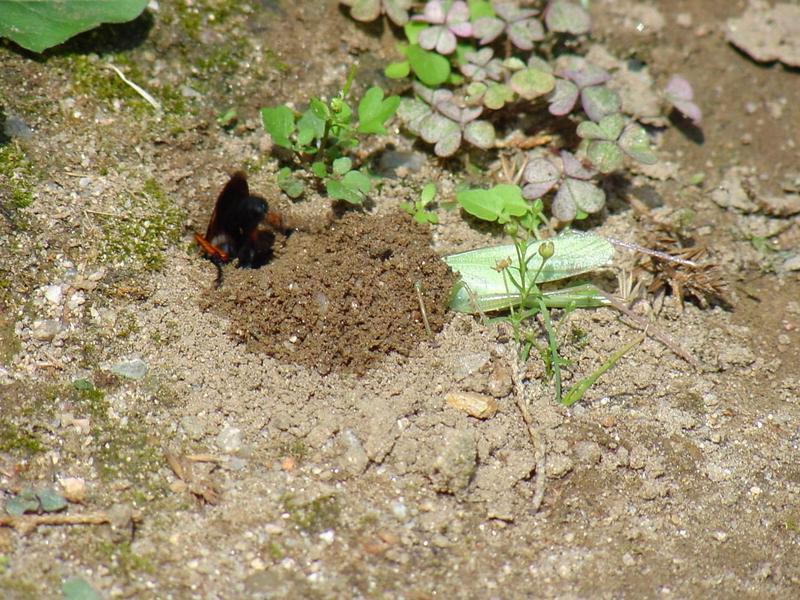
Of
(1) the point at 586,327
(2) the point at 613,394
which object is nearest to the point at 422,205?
(1) the point at 586,327

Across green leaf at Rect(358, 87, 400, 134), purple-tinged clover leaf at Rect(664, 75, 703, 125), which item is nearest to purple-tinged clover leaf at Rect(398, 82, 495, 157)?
green leaf at Rect(358, 87, 400, 134)

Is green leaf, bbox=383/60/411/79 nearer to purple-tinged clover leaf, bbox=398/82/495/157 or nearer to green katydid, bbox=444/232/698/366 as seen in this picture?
purple-tinged clover leaf, bbox=398/82/495/157

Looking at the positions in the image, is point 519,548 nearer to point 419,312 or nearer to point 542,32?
point 419,312

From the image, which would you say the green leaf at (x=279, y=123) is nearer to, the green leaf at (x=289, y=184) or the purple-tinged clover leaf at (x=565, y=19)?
the green leaf at (x=289, y=184)

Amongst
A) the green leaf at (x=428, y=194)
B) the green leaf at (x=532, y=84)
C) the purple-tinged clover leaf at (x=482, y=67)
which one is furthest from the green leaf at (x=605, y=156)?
the green leaf at (x=428, y=194)

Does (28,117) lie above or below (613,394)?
above

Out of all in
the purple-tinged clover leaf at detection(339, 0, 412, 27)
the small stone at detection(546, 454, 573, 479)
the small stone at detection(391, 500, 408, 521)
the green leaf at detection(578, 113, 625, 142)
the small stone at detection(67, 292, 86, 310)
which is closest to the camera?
the small stone at detection(391, 500, 408, 521)

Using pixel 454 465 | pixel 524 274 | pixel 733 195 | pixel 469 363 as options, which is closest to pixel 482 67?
pixel 524 274
